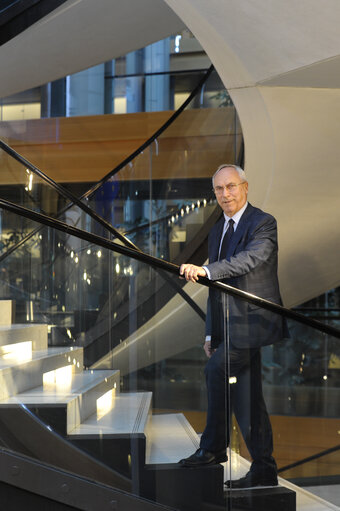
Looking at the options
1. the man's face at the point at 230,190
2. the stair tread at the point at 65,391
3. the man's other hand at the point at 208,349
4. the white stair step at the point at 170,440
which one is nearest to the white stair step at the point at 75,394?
the stair tread at the point at 65,391

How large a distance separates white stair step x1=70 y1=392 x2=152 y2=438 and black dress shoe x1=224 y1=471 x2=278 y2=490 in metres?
0.48

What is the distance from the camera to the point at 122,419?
269 cm

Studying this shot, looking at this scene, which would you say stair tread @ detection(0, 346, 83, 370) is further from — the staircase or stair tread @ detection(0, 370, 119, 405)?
stair tread @ detection(0, 370, 119, 405)

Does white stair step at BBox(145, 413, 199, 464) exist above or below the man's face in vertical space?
below

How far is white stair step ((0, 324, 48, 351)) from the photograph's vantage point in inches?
106

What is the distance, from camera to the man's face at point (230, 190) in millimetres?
2875

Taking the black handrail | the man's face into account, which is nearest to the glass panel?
the black handrail

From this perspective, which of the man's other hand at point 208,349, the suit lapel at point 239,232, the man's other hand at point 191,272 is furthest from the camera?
the suit lapel at point 239,232

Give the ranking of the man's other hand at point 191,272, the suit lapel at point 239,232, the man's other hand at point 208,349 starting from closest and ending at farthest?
1. the man's other hand at point 191,272
2. the man's other hand at point 208,349
3. the suit lapel at point 239,232

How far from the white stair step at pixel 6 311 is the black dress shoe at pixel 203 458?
105 cm

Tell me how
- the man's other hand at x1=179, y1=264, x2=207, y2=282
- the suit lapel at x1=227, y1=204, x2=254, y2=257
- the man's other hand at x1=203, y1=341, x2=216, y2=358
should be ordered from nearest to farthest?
the man's other hand at x1=179, y1=264, x2=207, y2=282 → the man's other hand at x1=203, y1=341, x2=216, y2=358 → the suit lapel at x1=227, y1=204, x2=254, y2=257

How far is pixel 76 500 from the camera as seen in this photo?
8.45 ft

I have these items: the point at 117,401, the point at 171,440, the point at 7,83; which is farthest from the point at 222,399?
the point at 7,83

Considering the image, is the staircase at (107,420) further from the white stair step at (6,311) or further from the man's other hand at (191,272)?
the man's other hand at (191,272)
